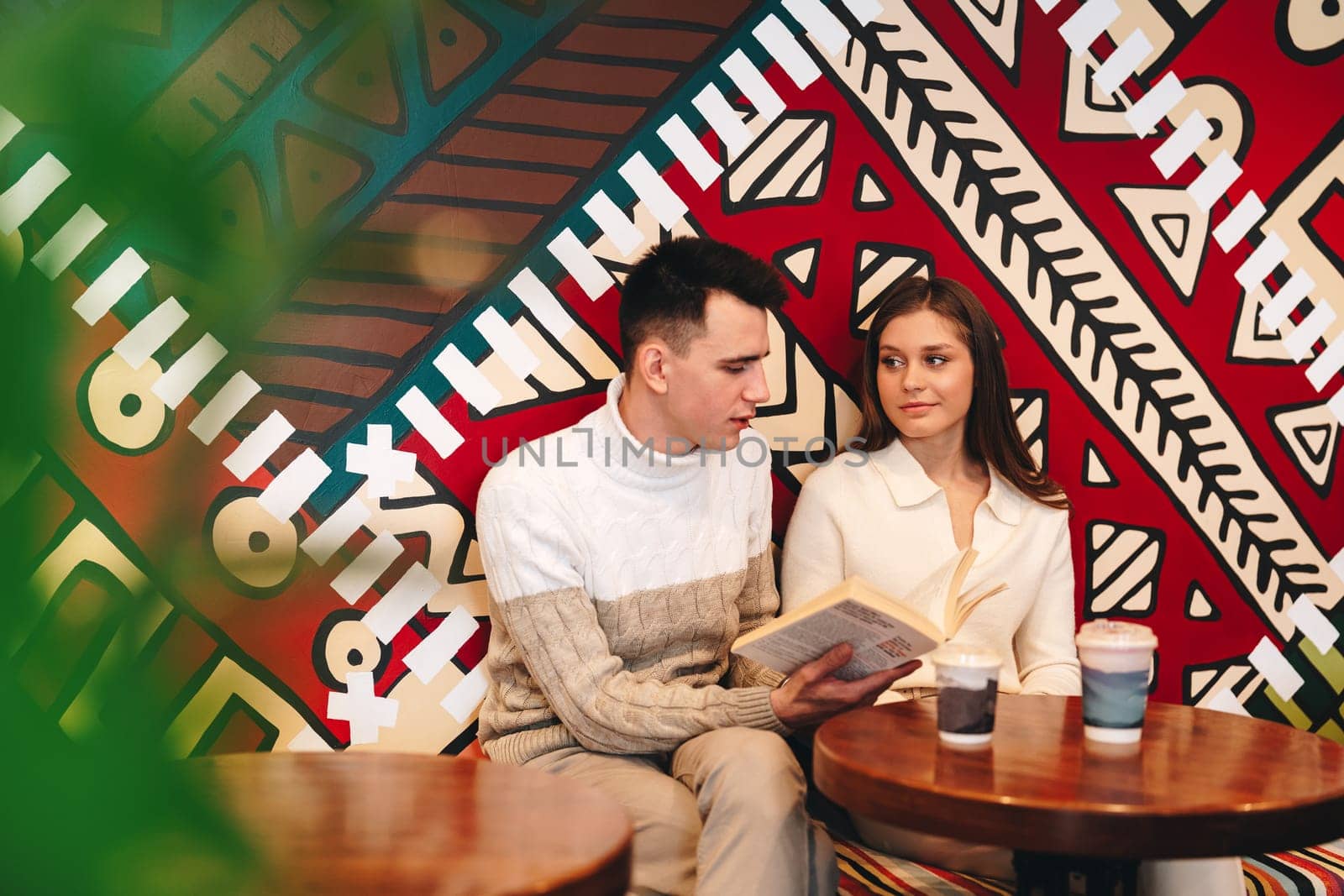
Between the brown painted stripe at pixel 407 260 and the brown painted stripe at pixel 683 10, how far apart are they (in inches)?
84.1

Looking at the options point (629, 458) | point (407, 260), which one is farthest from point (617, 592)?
point (407, 260)

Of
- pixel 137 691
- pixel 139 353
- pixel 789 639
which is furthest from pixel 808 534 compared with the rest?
pixel 137 691

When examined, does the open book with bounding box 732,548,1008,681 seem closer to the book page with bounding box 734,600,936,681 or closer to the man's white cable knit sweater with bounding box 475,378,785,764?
the book page with bounding box 734,600,936,681

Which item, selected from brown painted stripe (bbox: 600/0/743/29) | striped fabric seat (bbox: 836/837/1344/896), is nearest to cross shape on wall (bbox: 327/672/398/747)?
striped fabric seat (bbox: 836/837/1344/896)

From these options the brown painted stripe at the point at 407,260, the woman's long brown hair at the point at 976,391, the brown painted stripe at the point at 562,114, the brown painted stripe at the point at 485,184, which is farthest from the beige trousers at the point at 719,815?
the brown painted stripe at the point at 407,260

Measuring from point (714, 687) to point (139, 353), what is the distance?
43.5 inches

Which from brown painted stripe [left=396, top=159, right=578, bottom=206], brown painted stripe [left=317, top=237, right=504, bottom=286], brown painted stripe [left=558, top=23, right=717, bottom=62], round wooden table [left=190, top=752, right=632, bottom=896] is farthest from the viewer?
brown painted stripe [left=558, top=23, right=717, bottom=62]

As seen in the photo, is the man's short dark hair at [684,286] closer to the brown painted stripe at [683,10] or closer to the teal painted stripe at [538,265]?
the teal painted stripe at [538,265]

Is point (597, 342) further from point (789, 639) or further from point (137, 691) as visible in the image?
point (137, 691)

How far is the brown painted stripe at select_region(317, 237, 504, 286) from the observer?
0.32m

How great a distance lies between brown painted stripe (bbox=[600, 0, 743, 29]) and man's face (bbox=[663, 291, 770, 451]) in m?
0.63

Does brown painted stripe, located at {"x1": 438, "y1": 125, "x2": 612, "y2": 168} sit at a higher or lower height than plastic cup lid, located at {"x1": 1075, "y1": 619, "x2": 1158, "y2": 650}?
higher

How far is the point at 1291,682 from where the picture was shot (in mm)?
2834

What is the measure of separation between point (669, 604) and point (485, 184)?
0.87 m
